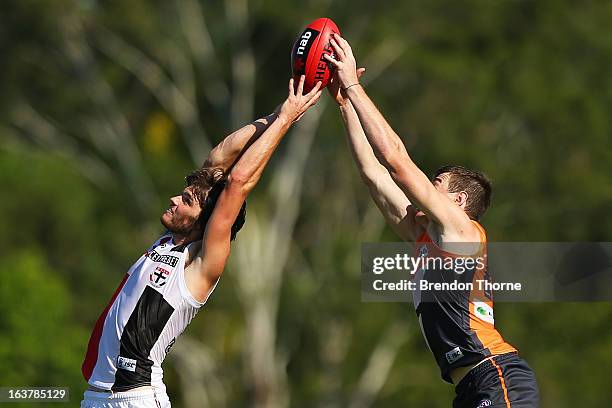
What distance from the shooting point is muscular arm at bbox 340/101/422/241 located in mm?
7910

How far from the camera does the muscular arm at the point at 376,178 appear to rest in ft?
26.0

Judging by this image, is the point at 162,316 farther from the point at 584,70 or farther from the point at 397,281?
the point at 584,70

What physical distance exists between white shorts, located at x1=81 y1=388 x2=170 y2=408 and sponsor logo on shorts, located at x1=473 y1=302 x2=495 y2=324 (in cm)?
205

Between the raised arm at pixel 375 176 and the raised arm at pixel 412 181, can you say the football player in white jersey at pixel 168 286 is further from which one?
the raised arm at pixel 412 181

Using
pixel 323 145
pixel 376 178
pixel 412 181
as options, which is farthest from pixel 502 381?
pixel 323 145

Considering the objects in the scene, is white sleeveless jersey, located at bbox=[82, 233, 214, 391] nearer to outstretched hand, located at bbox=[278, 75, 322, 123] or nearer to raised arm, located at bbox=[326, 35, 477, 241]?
outstretched hand, located at bbox=[278, 75, 322, 123]

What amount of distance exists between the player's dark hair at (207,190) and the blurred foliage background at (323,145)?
18976 mm

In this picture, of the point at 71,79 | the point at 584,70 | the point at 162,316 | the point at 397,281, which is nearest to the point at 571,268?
the point at 397,281

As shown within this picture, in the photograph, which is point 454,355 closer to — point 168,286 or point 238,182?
point 238,182

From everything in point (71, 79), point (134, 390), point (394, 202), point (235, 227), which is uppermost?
point (71, 79)

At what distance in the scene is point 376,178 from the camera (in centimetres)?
802

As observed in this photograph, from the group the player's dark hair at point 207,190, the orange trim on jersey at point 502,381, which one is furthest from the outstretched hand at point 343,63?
the orange trim on jersey at point 502,381

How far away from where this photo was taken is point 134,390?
7402 mm

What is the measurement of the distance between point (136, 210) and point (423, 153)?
6.84 m
